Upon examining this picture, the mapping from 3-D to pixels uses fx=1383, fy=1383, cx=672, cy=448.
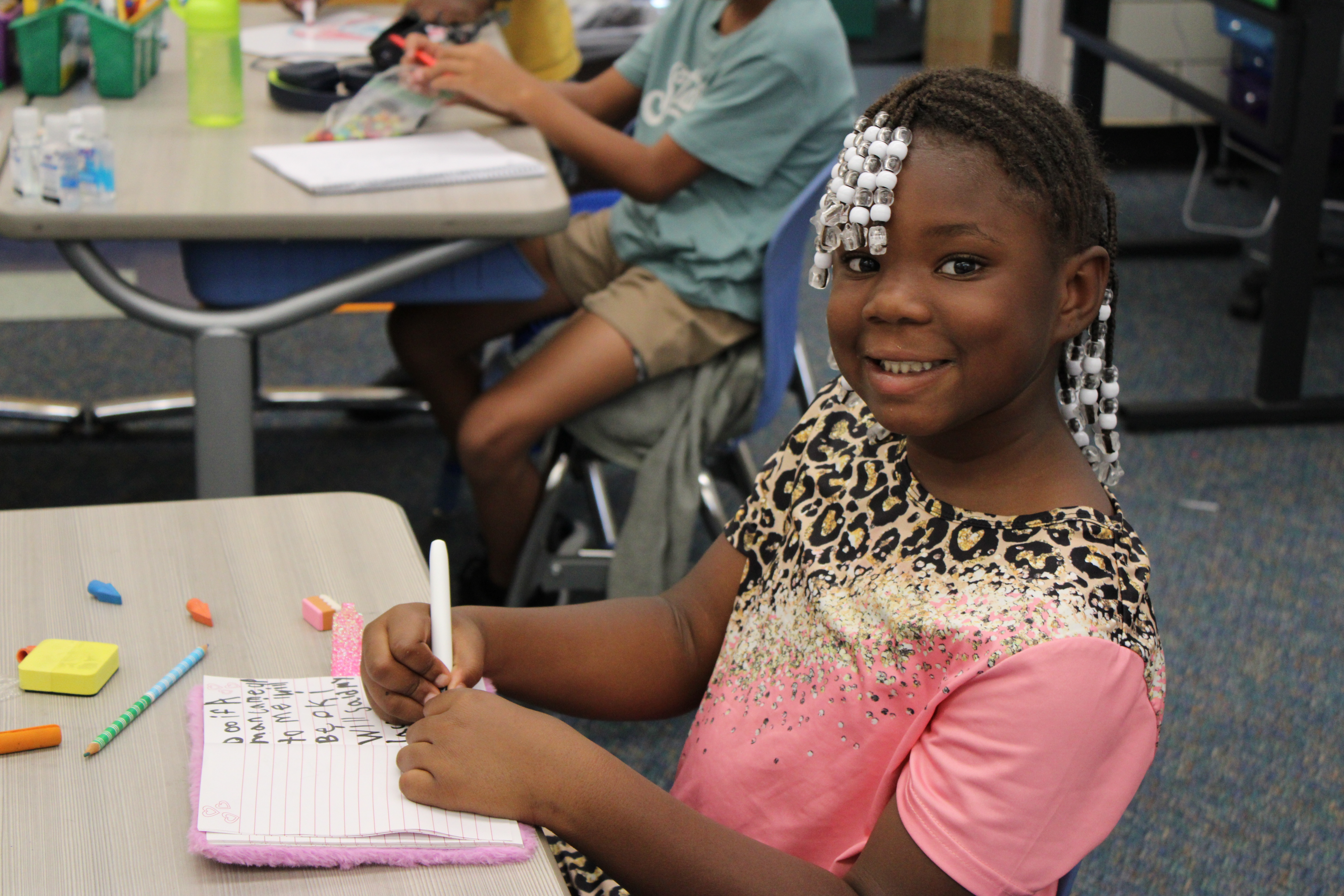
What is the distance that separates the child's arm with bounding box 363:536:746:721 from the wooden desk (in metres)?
0.76

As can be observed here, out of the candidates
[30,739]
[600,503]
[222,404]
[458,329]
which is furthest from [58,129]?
[30,739]

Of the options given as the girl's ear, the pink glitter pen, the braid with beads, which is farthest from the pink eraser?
the girl's ear

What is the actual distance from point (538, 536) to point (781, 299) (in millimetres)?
508

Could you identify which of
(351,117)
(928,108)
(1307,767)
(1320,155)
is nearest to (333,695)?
(928,108)

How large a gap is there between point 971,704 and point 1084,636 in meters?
0.07

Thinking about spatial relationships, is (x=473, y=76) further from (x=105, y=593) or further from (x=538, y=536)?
(x=105, y=593)

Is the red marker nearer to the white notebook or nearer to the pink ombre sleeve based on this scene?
the white notebook

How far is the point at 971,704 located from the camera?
2.55 ft

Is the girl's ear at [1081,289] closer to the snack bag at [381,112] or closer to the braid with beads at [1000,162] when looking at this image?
the braid with beads at [1000,162]

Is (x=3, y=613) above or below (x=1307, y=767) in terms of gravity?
above

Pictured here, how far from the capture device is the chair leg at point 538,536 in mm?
2045

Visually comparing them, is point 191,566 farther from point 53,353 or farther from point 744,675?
point 53,353

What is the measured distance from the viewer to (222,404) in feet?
5.72

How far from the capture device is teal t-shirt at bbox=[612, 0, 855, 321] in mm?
1892
